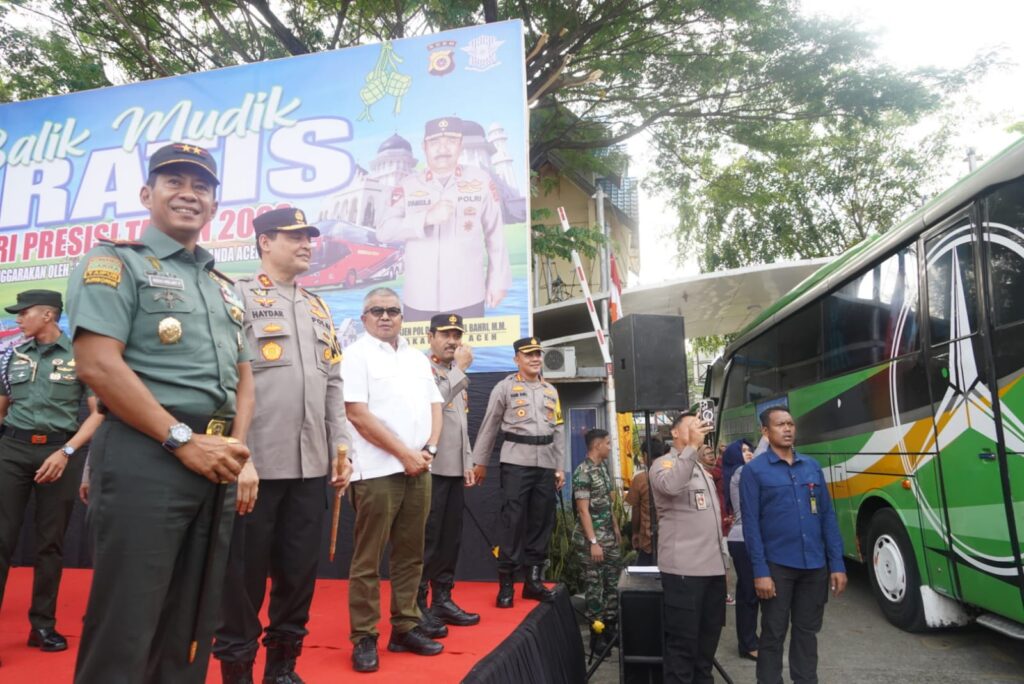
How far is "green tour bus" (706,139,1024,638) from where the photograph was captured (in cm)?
433

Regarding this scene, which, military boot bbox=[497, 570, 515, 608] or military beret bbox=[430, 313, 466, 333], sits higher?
military beret bbox=[430, 313, 466, 333]

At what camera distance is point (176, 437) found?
1.88m

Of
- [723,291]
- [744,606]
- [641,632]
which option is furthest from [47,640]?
[723,291]

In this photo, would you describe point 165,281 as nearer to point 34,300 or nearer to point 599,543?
point 34,300

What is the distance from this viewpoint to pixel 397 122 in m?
6.92

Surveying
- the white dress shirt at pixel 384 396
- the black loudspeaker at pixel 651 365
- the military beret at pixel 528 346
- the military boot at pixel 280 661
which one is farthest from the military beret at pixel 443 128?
the military boot at pixel 280 661

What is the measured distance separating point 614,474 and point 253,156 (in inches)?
201

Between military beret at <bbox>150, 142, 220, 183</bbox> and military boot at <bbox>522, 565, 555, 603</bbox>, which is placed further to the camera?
military boot at <bbox>522, 565, 555, 603</bbox>

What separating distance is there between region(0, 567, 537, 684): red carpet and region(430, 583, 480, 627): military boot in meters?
0.07

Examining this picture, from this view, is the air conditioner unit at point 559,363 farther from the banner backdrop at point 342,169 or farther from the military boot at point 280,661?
the military boot at point 280,661

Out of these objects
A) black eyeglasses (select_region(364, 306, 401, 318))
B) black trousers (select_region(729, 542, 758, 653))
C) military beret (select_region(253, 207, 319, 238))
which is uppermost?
military beret (select_region(253, 207, 319, 238))

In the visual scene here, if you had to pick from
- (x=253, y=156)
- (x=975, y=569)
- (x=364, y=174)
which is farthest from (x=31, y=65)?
(x=975, y=569)

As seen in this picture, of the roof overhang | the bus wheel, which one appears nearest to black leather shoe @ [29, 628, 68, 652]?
the bus wheel

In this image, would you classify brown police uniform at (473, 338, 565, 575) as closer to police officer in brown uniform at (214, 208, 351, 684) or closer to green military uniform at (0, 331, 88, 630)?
police officer in brown uniform at (214, 208, 351, 684)
